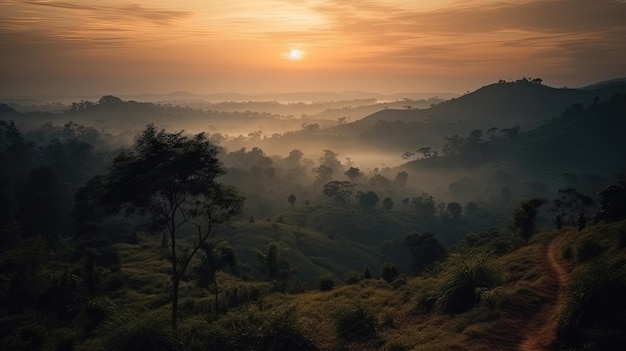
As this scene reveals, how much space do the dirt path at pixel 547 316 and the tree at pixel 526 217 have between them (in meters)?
15.4

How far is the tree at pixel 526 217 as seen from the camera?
44.3 meters

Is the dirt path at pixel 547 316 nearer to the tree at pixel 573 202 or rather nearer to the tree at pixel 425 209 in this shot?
the tree at pixel 573 202

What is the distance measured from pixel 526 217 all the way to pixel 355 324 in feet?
90.9

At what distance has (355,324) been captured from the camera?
25.1 m

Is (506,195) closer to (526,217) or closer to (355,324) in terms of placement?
(526,217)

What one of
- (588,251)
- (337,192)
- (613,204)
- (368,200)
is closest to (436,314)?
(588,251)

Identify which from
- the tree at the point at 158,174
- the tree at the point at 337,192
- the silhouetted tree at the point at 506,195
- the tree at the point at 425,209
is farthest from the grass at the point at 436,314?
the silhouetted tree at the point at 506,195

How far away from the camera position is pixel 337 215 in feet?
523

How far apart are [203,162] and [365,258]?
3932 inches

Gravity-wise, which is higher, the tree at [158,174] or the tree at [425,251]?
the tree at [158,174]

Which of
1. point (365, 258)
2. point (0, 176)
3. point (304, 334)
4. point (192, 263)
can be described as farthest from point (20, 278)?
point (365, 258)

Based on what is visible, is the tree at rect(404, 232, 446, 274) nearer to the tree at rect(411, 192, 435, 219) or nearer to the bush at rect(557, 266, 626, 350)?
the bush at rect(557, 266, 626, 350)

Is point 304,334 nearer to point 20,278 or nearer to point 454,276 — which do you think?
point 454,276

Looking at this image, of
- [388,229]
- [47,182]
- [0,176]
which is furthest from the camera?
[388,229]
